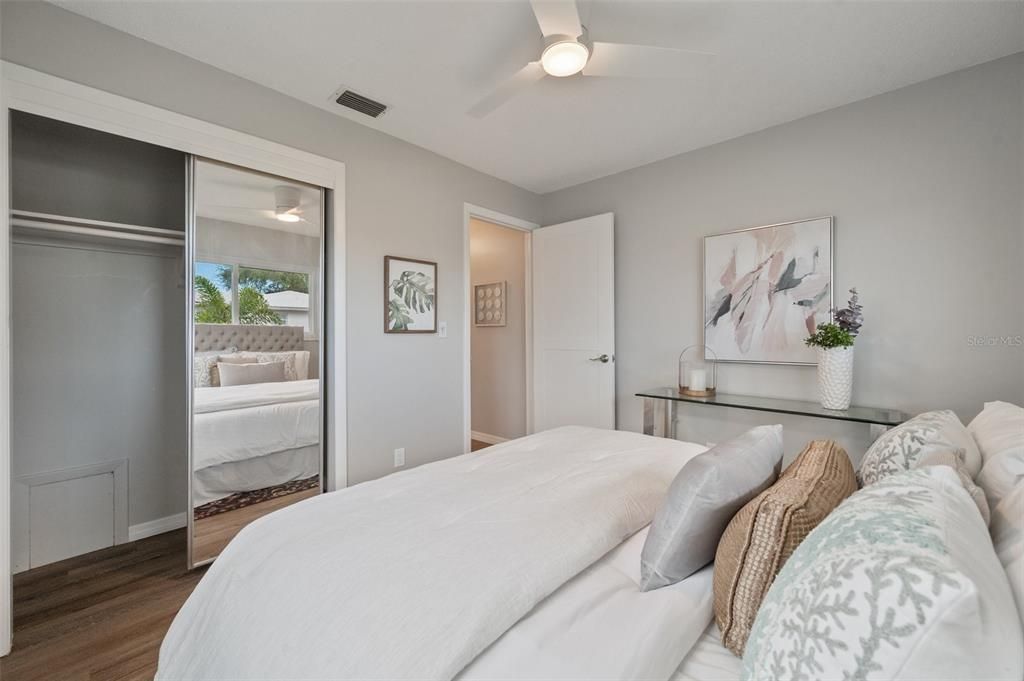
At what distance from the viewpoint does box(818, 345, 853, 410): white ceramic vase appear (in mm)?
2387

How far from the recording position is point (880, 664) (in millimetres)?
435

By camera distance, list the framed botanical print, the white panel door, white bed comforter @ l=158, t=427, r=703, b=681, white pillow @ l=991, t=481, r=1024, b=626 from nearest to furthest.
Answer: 1. white pillow @ l=991, t=481, r=1024, b=626
2. white bed comforter @ l=158, t=427, r=703, b=681
3. the framed botanical print
4. the white panel door

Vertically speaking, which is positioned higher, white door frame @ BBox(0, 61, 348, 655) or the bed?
white door frame @ BBox(0, 61, 348, 655)

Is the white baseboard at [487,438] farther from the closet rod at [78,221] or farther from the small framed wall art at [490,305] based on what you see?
the closet rod at [78,221]

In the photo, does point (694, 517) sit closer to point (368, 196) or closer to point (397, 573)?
point (397, 573)

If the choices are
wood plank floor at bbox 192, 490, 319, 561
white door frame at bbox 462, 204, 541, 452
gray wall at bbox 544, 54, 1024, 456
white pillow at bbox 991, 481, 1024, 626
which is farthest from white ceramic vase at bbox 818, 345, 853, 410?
wood plank floor at bbox 192, 490, 319, 561

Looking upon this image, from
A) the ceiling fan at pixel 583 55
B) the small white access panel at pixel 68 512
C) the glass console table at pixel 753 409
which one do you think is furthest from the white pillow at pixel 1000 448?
the small white access panel at pixel 68 512

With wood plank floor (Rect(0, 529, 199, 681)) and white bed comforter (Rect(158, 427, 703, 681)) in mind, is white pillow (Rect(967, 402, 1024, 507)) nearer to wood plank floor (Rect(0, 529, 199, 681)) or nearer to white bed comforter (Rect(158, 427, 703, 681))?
white bed comforter (Rect(158, 427, 703, 681))

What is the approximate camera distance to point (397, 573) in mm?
912

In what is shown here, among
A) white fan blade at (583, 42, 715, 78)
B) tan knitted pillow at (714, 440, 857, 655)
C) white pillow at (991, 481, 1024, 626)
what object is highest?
white fan blade at (583, 42, 715, 78)

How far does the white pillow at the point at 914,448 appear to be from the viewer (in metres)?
1.03

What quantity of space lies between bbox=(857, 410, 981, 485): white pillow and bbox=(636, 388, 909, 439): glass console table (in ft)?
3.79

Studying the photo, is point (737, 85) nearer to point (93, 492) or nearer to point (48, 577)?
point (93, 492)

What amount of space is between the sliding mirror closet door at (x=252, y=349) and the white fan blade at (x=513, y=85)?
1221 millimetres
